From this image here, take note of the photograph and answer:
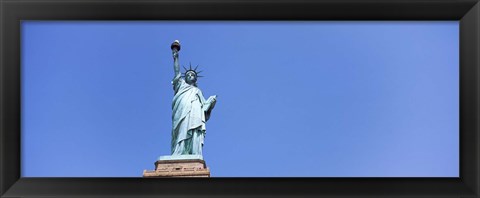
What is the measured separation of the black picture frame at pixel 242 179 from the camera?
6.63 feet

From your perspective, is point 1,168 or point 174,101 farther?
point 174,101

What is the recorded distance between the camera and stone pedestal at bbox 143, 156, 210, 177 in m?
17.4

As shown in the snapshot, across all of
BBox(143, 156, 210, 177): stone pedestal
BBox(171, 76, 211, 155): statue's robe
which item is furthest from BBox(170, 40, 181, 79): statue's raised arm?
BBox(143, 156, 210, 177): stone pedestal

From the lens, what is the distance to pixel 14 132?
6.65 feet

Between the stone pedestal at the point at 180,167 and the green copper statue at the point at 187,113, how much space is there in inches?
20.2

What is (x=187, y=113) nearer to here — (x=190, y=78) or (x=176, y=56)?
(x=190, y=78)

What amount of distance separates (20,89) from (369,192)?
3.51ft

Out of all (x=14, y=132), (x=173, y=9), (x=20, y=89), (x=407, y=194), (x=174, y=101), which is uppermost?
(x=174, y=101)

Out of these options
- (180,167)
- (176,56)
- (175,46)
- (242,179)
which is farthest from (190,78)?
(242,179)

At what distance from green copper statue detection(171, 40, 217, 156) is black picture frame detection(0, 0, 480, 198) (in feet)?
54.3

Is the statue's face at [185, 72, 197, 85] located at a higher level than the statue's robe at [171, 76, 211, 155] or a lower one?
higher

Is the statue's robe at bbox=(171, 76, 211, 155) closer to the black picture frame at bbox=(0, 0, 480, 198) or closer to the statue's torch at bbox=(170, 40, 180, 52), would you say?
the statue's torch at bbox=(170, 40, 180, 52)

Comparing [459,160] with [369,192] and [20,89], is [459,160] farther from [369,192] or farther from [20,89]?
[20,89]

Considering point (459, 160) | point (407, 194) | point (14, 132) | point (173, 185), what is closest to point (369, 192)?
point (407, 194)
